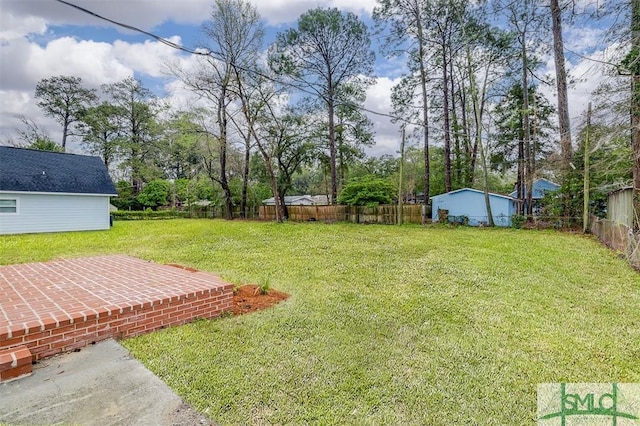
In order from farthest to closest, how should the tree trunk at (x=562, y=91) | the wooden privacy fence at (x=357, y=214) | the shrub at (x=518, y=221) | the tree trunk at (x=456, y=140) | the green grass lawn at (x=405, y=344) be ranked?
the tree trunk at (x=456, y=140) → the wooden privacy fence at (x=357, y=214) → the shrub at (x=518, y=221) → the tree trunk at (x=562, y=91) → the green grass lawn at (x=405, y=344)

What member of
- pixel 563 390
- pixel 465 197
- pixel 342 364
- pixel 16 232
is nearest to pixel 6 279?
pixel 342 364

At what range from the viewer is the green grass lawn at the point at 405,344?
6.76 ft

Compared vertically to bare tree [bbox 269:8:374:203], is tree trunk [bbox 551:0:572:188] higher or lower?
lower

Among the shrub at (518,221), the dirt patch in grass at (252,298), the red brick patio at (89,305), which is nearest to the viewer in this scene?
the red brick patio at (89,305)

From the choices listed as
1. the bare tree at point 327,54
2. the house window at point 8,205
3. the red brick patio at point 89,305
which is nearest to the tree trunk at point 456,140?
the bare tree at point 327,54

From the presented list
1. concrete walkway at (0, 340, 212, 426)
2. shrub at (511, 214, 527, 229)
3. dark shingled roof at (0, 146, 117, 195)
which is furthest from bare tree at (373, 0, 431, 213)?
concrete walkway at (0, 340, 212, 426)

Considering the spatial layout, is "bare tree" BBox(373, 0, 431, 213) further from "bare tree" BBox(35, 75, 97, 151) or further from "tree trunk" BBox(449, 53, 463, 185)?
"bare tree" BBox(35, 75, 97, 151)

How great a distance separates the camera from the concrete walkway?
184 centimetres

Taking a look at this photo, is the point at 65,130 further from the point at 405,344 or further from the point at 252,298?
the point at 405,344

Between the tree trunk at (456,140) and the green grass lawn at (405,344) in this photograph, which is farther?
the tree trunk at (456,140)

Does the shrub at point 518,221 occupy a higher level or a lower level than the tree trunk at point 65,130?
lower

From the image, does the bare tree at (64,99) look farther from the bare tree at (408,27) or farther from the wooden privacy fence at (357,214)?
the bare tree at (408,27)

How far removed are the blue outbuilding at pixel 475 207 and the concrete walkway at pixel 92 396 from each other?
15.5m

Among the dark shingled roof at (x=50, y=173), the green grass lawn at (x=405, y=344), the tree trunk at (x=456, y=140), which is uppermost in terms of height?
the tree trunk at (x=456, y=140)
